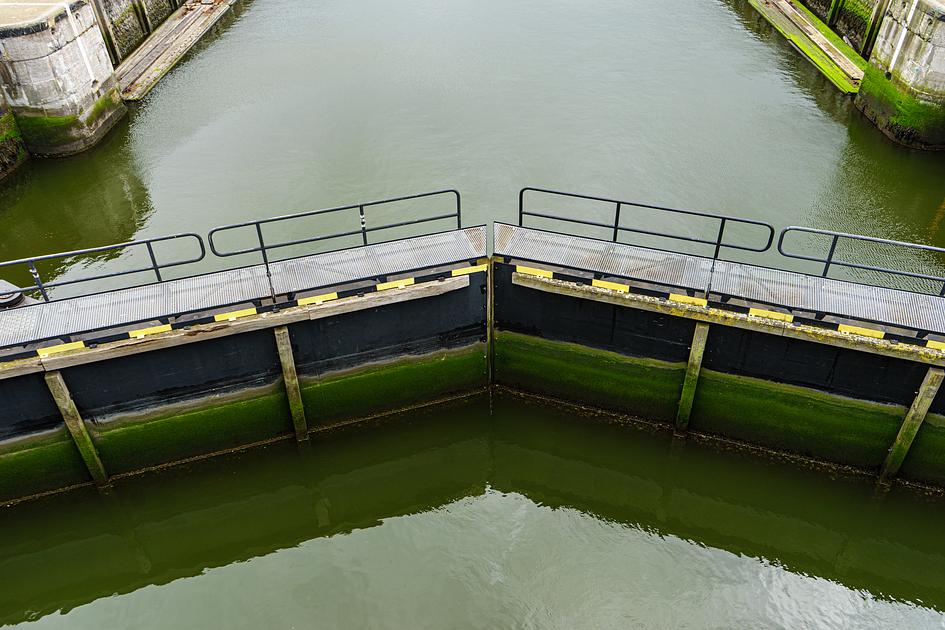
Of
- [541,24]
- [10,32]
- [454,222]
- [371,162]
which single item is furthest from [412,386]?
[541,24]

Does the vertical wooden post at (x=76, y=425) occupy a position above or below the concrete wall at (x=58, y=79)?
below

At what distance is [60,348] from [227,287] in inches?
101

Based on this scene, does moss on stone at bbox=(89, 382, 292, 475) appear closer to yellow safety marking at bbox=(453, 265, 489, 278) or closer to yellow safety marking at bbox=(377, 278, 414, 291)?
yellow safety marking at bbox=(377, 278, 414, 291)

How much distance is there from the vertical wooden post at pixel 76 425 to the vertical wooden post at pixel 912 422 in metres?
13.2

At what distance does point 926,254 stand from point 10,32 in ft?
76.4

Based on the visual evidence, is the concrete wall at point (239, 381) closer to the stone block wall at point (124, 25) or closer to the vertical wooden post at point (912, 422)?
the vertical wooden post at point (912, 422)

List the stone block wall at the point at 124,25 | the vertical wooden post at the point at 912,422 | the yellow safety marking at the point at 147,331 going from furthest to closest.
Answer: the stone block wall at the point at 124,25, the yellow safety marking at the point at 147,331, the vertical wooden post at the point at 912,422

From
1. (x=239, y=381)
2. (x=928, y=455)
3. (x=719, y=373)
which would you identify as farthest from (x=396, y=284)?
(x=928, y=455)

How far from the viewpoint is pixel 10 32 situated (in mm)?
17312

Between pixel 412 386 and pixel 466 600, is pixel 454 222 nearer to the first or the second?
pixel 412 386

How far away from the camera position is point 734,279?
1113 centimetres

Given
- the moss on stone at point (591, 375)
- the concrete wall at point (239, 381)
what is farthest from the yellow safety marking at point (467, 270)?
the moss on stone at point (591, 375)

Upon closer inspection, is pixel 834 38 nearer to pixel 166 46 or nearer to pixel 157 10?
pixel 166 46

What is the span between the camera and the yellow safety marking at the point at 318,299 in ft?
36.2
